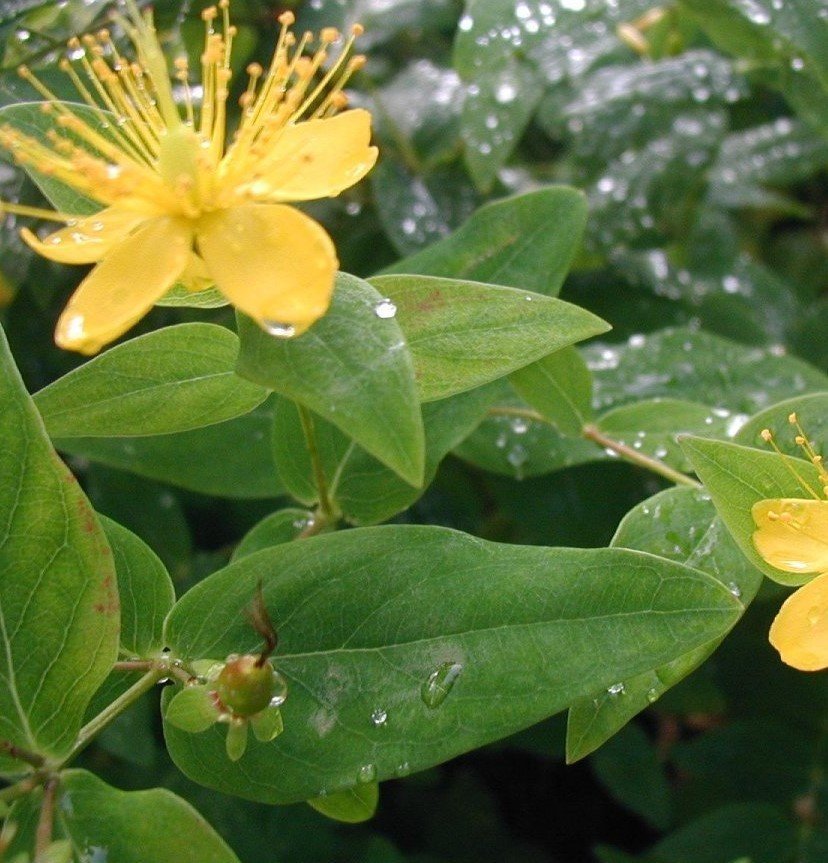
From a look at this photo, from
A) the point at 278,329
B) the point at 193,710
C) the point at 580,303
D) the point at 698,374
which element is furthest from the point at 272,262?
the point at 580,303

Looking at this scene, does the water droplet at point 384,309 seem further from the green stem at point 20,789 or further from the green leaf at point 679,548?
the green stem at point 20,789

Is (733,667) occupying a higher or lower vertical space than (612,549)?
lower

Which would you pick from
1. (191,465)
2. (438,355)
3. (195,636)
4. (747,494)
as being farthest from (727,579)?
(191,465)

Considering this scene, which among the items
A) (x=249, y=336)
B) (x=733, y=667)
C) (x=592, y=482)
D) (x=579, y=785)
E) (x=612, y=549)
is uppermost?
(x=249, y=336)

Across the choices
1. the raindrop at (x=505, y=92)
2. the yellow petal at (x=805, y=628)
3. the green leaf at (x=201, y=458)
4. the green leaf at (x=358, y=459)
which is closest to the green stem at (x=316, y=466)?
the green leaf at (x=358, y=459)

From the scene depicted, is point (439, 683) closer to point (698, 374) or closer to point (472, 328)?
point (472, 328)

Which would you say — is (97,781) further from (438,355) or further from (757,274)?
(757,274)

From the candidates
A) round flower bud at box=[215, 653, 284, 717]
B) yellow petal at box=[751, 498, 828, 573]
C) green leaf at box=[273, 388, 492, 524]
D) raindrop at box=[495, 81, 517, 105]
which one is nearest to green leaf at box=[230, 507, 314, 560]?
green leaf at box=[273, 388, 492, 524]
